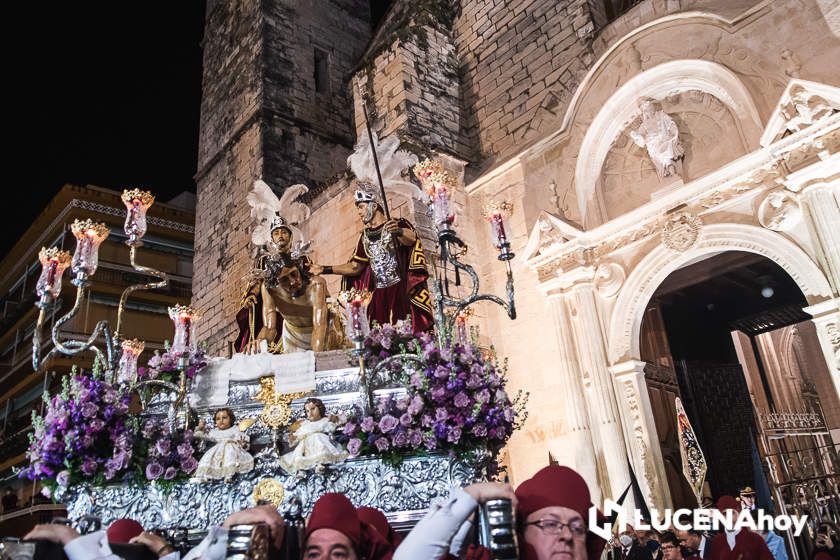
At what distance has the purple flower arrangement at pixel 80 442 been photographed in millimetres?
4293

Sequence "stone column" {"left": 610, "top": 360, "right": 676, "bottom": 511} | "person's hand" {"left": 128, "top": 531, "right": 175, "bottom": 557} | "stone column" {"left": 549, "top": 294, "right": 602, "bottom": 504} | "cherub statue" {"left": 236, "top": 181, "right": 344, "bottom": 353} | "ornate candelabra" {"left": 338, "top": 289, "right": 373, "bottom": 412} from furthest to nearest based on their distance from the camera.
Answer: "stone column" {"left": 549, "top": 294, "right": 602, "bottom": 504} → "stone column" {"left": 610, "top": 360, "right": 676, "bottom": 511} → "cherub statue" {"left": 236, "top": 181, "right": 344, "bottom": 353} → "ornate candelabra" {"left": 338, "top": 289, "right": 373, "bottom": 412} → "person's hand" {"left": 128, "top": 531, "right": 175, "bottom": 557}

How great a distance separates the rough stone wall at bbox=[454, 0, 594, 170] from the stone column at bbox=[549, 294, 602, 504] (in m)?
2.71

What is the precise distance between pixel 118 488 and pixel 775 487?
575 centimetres

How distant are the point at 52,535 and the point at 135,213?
358 centimetres

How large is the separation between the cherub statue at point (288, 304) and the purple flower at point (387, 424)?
1.62 m

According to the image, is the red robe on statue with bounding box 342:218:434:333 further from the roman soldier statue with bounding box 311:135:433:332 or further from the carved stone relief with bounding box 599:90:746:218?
the carved stone relief with bounding box 599:90:746:218

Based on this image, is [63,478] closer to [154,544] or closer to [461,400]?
[154,544]

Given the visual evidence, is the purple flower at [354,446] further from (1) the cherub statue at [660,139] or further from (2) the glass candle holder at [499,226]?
(1) the cherub statue at [660,139]

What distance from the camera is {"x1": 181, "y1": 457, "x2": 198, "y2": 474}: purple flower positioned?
4.36 meters

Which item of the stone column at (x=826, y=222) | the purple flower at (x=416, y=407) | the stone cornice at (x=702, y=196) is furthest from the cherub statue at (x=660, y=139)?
the purple flower at (x=416, y=407)

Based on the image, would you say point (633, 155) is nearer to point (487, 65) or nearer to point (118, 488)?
point (487, 65)

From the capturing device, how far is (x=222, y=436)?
Answer: 4.47m

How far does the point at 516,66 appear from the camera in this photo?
10039mm

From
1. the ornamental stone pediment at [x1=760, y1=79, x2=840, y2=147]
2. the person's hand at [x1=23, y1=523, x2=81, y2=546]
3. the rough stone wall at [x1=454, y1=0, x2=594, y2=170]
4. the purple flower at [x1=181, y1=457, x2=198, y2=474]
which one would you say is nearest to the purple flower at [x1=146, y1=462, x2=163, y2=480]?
the purple flower at [x1=181, y1=457, x2=198, y2=474]
